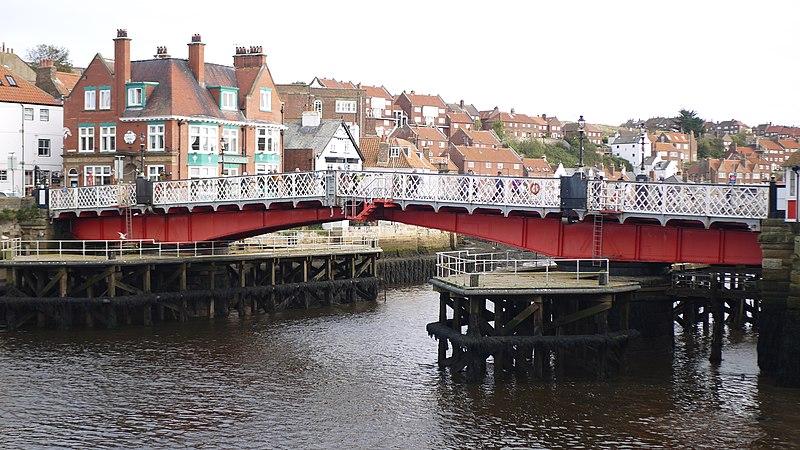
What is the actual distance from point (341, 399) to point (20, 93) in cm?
4887

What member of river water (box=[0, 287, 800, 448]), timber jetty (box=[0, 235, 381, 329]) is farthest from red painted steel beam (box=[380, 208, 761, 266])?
timber jetty (box=[0, 235, 381, 329])

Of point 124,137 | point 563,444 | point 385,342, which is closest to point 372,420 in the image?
point 563,444

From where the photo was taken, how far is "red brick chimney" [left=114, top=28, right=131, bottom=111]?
67.2m

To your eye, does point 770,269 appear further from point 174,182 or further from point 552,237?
point 174,182

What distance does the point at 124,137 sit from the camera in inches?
2648

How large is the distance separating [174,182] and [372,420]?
76.0 feet

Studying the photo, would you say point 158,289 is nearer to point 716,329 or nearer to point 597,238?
point 597,238

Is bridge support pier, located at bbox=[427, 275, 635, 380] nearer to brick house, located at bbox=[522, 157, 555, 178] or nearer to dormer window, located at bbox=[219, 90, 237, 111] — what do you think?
dormer window, located at bbox=[219, 90, 237, 111]

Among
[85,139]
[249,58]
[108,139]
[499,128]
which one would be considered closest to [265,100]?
[249,58]

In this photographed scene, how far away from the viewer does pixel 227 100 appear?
233ft

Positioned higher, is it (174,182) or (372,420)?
(174,182)

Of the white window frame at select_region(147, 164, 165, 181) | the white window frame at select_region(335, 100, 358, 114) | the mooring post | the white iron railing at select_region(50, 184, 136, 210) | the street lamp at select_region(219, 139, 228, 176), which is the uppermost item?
the white window frame at select_region(335, 100, 358, 114)

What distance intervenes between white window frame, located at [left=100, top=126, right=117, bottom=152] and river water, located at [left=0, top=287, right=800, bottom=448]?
22426 mm

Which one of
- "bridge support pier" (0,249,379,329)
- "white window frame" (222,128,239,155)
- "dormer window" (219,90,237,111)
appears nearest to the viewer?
"bridge support pier" (0,249,379,329)
